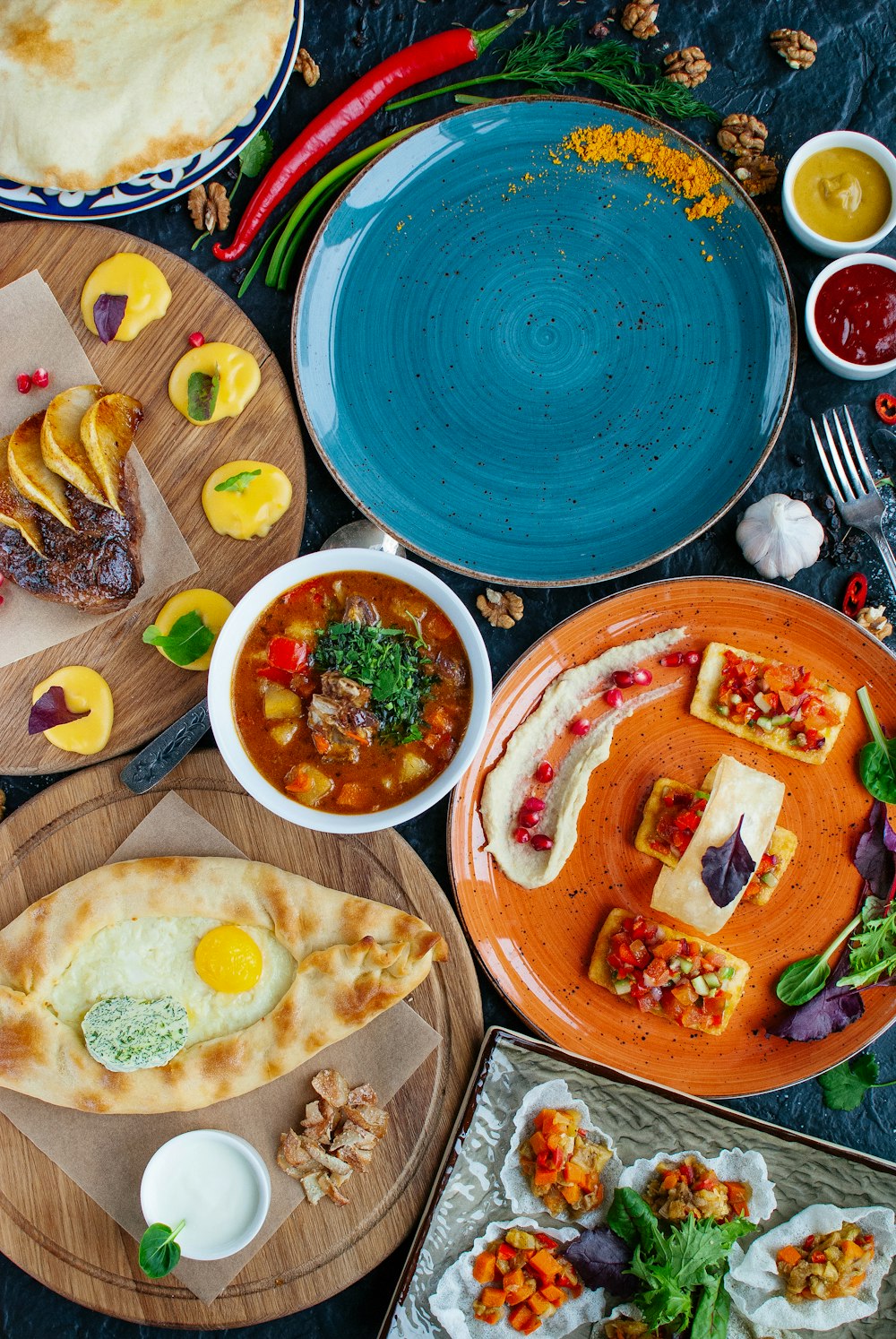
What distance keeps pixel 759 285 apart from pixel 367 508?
2.30 meters

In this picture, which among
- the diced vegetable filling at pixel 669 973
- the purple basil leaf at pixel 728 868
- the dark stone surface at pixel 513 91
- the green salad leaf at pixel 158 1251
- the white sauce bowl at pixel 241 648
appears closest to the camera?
the white sauce bowl at pixel 241 648

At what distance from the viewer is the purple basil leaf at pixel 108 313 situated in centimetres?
470

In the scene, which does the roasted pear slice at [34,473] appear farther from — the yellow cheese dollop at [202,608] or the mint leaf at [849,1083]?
the mint leaf at [849,1083]

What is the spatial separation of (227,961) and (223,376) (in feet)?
9.66

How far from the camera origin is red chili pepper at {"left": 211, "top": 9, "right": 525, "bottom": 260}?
15.5 feet

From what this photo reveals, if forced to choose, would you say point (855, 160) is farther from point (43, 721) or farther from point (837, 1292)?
point (837, 1292)

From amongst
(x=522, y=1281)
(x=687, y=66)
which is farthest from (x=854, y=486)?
(x=522, y=1281)

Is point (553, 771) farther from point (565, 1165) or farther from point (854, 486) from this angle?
point (854, 486)

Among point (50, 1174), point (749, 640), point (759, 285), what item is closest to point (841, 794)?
point (749, 640)

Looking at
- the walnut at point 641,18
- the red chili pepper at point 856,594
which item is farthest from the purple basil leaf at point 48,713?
the walnut at point 641,18

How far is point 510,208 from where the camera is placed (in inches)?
190

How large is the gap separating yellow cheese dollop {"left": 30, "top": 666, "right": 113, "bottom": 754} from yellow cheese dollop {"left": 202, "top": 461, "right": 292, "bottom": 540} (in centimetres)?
103

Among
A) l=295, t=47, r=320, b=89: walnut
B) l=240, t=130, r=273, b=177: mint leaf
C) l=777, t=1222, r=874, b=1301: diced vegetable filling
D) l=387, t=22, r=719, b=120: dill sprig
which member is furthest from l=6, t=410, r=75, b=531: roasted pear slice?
l=777, t=1222, r=874, b=1301: diced vegetable filling

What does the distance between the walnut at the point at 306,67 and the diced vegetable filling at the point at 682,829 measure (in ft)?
13.6
